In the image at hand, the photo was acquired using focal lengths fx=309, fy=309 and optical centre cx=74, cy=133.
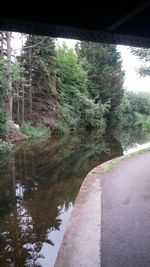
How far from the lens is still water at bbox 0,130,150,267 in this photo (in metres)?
5.74

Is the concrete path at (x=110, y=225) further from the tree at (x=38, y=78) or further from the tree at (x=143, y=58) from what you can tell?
the tree at (x=38, y=78)

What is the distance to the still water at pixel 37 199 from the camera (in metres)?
5.74

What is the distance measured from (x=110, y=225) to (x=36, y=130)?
58.9 ft

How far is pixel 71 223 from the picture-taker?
664cm

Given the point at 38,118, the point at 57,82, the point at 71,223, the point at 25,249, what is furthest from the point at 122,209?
the point at 57,82

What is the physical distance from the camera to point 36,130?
23.7 meters

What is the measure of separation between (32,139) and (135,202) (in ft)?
48.6

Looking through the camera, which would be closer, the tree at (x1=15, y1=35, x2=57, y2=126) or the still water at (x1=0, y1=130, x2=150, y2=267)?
the still water at (x1=0, y1=130, x2=150, y2=267)

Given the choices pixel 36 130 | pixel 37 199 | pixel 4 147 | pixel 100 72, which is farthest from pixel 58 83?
pixel 37 199

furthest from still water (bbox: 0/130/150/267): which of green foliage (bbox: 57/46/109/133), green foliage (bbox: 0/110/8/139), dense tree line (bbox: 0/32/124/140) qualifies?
green foliage (bbox: 57/46/109/133)

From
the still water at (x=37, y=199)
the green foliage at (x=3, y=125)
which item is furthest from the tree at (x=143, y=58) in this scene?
the green foliage at (x=3, y=125)

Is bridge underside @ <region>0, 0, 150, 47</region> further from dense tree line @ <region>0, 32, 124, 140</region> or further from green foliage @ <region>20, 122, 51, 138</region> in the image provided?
green foliage @ <region>20, 122, 51, 138</region>

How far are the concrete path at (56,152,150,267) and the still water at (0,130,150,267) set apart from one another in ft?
1.19

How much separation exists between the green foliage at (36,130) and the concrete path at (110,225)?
13.0 m
